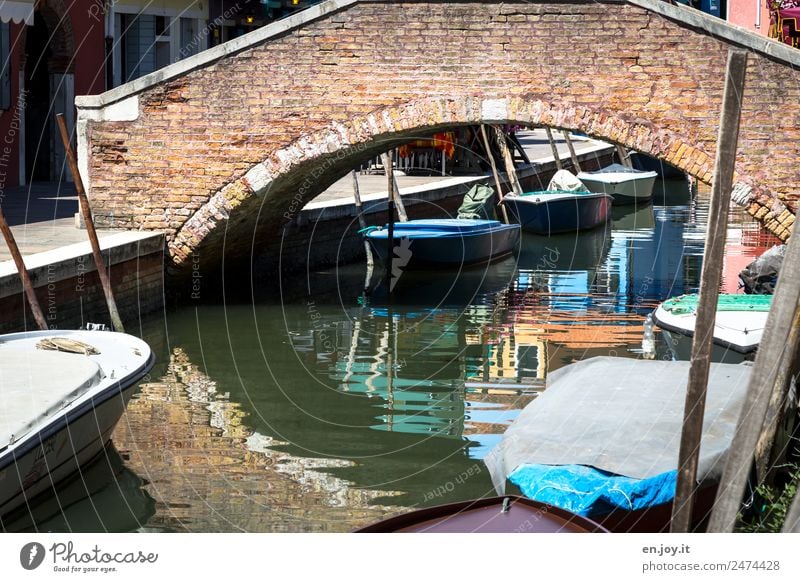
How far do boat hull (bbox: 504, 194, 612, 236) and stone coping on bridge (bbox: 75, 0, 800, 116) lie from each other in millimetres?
7829

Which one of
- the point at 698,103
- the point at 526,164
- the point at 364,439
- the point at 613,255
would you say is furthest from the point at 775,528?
the point at 526,164

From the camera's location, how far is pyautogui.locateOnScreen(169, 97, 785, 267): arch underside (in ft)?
32.4

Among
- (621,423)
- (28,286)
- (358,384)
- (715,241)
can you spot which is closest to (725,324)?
(358,384)

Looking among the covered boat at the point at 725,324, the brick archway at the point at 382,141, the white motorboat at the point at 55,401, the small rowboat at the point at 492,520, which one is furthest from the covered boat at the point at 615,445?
the brick archway at the point at 382,141

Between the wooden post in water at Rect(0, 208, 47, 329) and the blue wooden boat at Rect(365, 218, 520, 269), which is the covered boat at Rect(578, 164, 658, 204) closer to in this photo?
the blue wooden boat at Rect(365, 218, 520, 269)

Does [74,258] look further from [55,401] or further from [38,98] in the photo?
[38,98]

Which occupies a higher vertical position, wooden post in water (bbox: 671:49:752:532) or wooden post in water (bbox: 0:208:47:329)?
wooden post in water (bbox: 671:49:752:532)

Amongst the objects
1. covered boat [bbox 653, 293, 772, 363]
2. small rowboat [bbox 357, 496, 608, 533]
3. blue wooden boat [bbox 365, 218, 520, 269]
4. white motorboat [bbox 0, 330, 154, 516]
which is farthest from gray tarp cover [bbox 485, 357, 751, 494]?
blue wooden boat [bbox 365, 218, 520, 269]

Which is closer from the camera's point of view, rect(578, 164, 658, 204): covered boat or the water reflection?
the water reflection

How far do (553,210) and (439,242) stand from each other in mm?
4467

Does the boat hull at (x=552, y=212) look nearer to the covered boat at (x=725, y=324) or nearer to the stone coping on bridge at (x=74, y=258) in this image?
the stone coping on bridge at (x=74, y=258)

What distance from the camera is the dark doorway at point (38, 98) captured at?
15211 mm

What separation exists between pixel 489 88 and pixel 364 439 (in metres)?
3.78

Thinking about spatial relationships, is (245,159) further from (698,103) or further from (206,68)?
(698,103)
